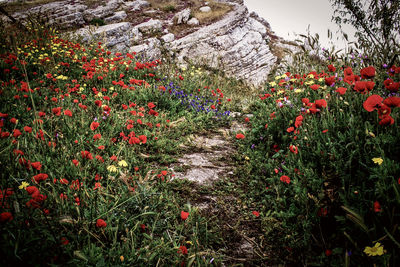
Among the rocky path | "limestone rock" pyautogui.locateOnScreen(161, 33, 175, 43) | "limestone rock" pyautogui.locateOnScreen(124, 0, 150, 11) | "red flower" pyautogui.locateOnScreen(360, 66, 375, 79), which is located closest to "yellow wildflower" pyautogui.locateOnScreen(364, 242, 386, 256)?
the rocky path

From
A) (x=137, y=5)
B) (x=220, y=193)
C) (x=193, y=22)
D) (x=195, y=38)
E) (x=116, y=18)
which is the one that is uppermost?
(x=137, y=5)

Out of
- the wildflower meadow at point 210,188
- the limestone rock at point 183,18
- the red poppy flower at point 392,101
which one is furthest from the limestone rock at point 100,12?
the red poppy flower at point 392,101

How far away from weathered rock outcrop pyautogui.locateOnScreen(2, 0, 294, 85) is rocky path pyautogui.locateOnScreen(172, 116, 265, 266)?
20.8ft

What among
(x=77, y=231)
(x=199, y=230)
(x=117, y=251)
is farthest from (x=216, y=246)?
(x=77, y=231)

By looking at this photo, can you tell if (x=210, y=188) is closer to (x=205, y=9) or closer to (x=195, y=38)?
(x=195, y=38)

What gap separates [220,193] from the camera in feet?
7.51

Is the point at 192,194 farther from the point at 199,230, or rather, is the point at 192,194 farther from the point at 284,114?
the point at 284,114

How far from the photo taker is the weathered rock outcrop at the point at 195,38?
388 inches

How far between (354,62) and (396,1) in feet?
21.7

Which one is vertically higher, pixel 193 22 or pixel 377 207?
pixel 193 22

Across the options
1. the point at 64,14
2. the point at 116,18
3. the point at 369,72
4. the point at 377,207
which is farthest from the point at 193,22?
the point at 377,207

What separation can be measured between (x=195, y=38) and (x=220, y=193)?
10.4m

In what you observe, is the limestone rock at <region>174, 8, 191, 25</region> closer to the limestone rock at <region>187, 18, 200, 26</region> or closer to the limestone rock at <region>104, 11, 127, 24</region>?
the limestone rock at <region>187, 18, 200, 26</region>

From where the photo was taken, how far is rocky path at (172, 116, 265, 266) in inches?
66.4
